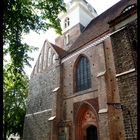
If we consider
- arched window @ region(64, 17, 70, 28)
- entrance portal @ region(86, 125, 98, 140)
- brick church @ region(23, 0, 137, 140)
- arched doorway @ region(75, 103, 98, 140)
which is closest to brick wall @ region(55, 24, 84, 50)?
brick church @ region(23, 0, 137, 140)

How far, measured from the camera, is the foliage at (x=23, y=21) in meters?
7.75

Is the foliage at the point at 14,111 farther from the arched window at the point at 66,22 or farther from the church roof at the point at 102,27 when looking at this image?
the church roof at the point at 102,27

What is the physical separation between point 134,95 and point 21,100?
72.2ft

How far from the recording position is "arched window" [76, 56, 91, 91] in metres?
14.3

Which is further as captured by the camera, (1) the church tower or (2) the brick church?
(1) the church tower

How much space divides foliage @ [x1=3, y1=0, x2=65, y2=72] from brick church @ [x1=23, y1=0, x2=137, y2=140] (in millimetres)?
3337

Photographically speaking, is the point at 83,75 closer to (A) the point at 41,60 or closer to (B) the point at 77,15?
(A) the point at 41,60

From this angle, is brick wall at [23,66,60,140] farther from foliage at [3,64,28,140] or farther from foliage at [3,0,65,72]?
A: foliage at [3,0,65,72]

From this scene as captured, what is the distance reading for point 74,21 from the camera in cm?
2377

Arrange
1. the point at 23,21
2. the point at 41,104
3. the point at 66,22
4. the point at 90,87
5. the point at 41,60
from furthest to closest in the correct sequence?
1. the point at 66,22
2. the point at 41,60
3. the point at 41,104
4. the point at 90,87
5. the point at 23,21

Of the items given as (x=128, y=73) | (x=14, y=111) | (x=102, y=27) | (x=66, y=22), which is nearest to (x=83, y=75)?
(x=102, y=27)

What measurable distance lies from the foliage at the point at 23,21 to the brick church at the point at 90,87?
334 centimetres

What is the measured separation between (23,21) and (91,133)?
8.94 metres

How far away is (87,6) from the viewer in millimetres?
26094
